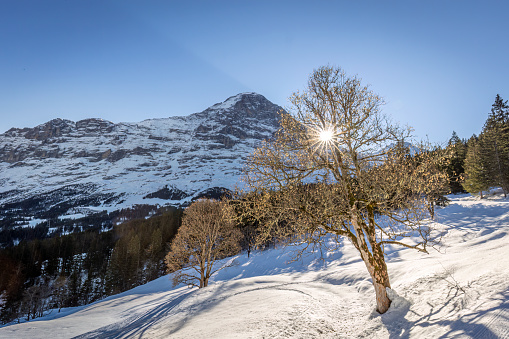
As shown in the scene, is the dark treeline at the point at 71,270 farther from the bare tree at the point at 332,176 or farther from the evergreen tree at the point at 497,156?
the evergreen tree at the point at 497,156

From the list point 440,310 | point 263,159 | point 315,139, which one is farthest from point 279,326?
point 315,139

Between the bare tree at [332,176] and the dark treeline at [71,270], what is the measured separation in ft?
→ 231

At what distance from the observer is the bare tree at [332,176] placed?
8.21 m

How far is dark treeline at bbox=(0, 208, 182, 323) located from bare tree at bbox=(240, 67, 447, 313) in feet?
231

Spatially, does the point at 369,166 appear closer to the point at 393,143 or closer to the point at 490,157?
the point at 393,143

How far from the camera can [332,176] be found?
9453 mm

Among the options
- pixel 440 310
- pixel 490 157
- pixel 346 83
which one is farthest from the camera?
pixel 490 157

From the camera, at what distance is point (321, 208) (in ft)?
28.4

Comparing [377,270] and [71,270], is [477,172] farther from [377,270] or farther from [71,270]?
[71,270]

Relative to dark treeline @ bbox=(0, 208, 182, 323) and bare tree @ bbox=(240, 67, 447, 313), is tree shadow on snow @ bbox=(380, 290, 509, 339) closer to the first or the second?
bare tree @ bbox=(240, 67, 447, 313)

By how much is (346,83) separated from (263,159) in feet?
15.6

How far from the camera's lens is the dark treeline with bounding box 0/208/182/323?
5890cm

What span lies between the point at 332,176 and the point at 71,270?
100 m

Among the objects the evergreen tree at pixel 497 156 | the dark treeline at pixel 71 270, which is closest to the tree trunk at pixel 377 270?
the evergreen tree at pixel 497 156
